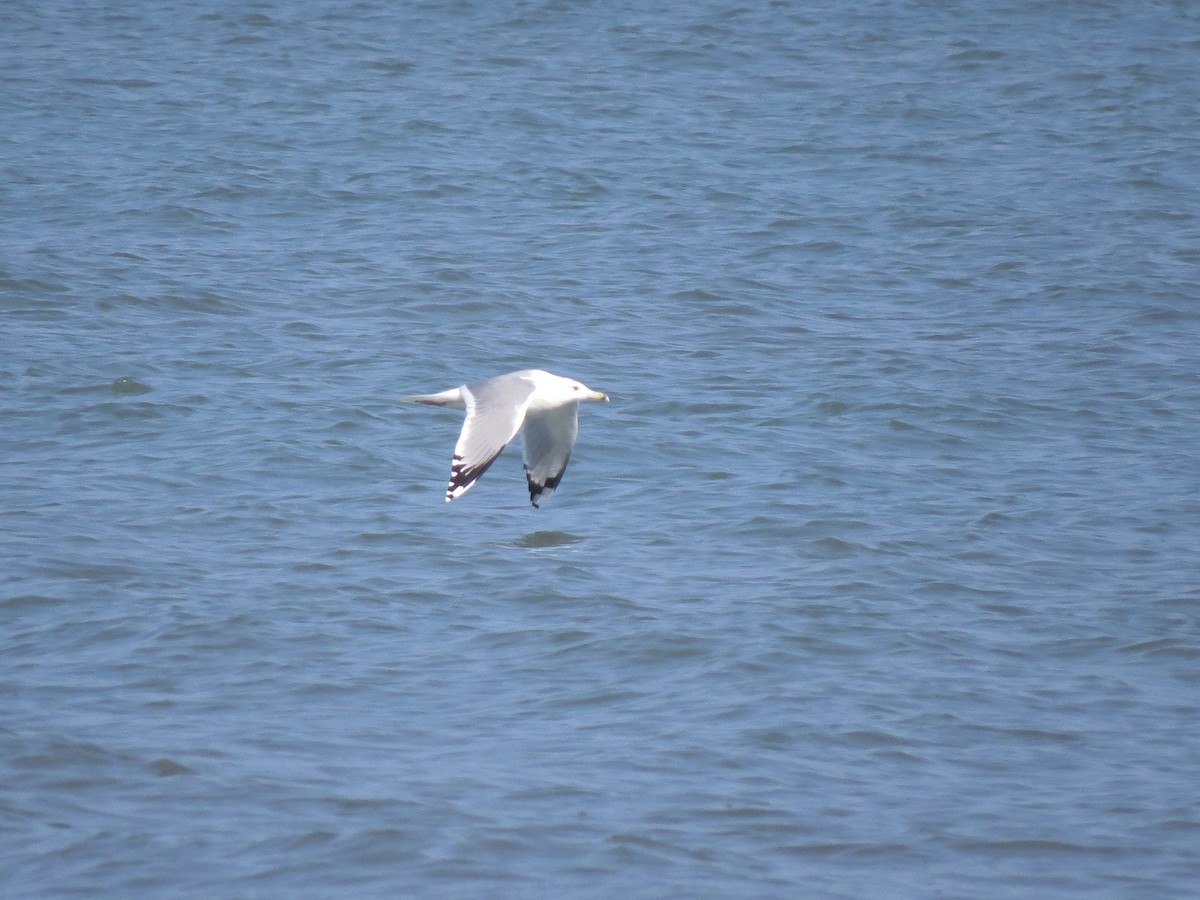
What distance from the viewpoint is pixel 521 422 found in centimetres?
728

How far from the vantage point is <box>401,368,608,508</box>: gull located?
7.01 meters

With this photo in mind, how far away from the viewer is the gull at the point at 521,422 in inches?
276

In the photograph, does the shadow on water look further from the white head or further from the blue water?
the white head

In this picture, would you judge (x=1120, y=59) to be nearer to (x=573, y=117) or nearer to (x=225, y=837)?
(x=573, y=117)

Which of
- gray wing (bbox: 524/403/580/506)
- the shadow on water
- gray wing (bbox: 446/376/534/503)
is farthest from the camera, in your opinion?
gray wing (bbox: 524/403/580/506)

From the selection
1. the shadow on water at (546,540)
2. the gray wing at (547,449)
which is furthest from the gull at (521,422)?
the shadow on water at (546,540)

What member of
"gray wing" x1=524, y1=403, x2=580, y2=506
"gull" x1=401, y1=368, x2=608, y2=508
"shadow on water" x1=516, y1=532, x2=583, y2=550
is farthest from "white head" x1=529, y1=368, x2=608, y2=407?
"shadow on water" x1=516, y1=532, x2=583, y2=550

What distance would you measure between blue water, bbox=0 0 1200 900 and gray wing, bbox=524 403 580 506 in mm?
230

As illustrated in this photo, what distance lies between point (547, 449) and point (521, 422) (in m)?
0.84

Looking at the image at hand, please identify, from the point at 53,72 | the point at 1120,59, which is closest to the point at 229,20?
the point at 53,72

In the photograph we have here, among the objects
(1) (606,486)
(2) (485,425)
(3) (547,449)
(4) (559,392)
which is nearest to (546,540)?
(3) (547,449)

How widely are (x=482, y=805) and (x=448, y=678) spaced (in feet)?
3.45

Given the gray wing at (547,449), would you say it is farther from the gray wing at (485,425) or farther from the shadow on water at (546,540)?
the gray wing at (485,425)

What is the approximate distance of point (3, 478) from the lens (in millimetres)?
8289
